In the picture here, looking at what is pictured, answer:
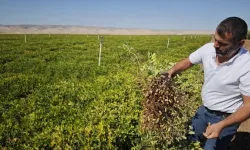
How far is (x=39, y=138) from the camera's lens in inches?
152

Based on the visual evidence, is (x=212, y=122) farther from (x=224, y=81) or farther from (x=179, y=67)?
(x=179, y=67)

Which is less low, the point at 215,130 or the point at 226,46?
the point at 226,46

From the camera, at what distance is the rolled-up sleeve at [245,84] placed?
10.6ft

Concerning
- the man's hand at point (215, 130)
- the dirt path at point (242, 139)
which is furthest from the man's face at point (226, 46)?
the dirt path at point (242, 139)

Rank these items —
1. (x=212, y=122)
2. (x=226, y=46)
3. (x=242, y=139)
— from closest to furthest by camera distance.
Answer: (x=226, y=46) < (x=212, y=122) < (x=242, y=139)

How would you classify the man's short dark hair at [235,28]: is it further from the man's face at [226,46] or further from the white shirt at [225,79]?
the white shirt at [225,79]

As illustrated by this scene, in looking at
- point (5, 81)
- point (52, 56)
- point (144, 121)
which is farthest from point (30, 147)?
point (52, 56)

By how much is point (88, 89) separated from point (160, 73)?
448 centimetres

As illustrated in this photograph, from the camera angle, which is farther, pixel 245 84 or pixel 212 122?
pixel 212 122

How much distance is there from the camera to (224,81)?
11.6 feet

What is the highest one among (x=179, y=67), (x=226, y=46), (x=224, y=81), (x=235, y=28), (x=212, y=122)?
(x=235, y=28)

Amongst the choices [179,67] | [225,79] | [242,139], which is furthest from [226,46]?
[242,139]

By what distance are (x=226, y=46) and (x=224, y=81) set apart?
1.59 feet

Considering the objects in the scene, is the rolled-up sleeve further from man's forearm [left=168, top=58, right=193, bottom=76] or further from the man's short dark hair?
man's forearm [left=168, top=58, right=193, bottom=76]
